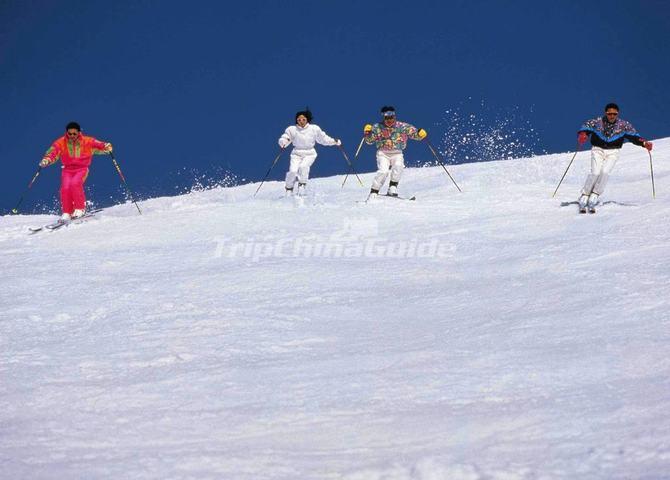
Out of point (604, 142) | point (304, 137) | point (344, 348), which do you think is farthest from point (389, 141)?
point (344, 348)

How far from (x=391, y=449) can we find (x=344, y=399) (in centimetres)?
75

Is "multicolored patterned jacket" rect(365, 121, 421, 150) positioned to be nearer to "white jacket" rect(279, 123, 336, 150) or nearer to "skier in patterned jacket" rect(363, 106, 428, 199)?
"skier in patterned jacket" rect(363, 106, 428, 199)

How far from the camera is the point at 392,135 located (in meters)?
12.3

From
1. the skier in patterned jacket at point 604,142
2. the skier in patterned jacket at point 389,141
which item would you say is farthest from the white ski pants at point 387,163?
the skier in patterned jacket at point 604,142

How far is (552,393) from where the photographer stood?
3.76 m

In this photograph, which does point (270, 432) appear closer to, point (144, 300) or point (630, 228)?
point (144, 300)

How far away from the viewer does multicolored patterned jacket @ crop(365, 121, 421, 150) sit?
12.3 metres

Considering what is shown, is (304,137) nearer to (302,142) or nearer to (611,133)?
(302,142)

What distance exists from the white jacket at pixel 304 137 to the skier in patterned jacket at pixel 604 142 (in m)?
3.96

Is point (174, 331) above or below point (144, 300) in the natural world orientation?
below

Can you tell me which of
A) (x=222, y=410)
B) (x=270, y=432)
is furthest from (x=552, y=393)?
(x=222, y=410)

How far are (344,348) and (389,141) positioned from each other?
7684 mm

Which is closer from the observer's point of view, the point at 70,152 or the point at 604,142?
the point at 604,142

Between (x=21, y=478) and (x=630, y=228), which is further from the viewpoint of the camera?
(x=630, y=228)
